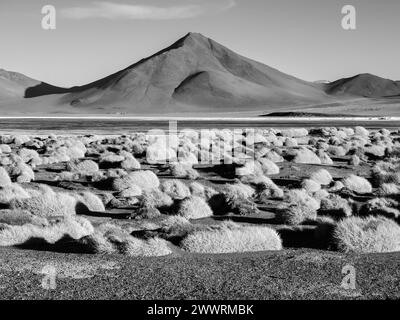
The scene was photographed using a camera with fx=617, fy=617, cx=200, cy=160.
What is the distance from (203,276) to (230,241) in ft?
7.58

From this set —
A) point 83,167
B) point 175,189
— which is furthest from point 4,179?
point 175,189

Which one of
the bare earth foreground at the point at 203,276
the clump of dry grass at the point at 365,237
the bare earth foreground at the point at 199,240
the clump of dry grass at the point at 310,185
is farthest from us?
the clump of dry grass at the point at 310,185

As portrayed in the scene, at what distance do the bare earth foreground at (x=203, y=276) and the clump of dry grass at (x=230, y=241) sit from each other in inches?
16.7

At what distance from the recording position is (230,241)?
12.7 m

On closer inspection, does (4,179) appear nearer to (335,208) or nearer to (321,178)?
(321,178)

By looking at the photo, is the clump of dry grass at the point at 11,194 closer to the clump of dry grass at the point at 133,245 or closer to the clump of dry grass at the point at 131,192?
the clump of dry grass at the point at 131,192

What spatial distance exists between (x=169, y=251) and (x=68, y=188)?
10618 millimetres

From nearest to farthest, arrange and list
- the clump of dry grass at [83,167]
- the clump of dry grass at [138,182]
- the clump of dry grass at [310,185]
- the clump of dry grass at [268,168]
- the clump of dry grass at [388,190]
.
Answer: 1. the clump of dry grass at [388,190]
2. the clump of dry grass at [310,185]
3. the clump of dry grass at [138,182]
4. the clump of dry grass at [268,168]
5. the clump of dry grass at [83,167]

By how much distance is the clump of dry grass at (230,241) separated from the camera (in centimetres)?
1258

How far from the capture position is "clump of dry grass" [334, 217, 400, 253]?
495 inches

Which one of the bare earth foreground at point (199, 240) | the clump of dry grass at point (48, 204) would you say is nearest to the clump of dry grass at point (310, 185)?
the bare earth foreground at point (199, 240)

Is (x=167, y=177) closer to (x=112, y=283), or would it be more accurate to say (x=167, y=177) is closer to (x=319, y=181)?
(x=319, y=181)

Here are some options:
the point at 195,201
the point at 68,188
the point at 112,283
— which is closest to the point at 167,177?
the point at 68,188

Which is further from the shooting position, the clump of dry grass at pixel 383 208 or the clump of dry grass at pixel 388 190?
the clump of dry grass at pixel 388 190
